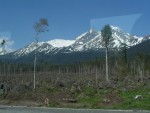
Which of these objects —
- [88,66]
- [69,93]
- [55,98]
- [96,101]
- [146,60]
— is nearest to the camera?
[96,101]

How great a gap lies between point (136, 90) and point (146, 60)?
7607cm

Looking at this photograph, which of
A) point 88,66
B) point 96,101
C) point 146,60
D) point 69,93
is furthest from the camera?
point 88,66

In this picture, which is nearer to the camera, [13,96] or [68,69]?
[13,96]

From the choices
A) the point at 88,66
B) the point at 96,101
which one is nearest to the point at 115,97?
the point at 96,101

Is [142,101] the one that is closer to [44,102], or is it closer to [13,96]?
[44,102]

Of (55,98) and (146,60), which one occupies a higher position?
(146,60)

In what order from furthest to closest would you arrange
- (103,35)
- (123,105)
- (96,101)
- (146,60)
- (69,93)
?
(146,60)
(103,35)
(69,93)
(96,101)
(123,105)

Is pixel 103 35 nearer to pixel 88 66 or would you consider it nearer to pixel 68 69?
pixel 88 66

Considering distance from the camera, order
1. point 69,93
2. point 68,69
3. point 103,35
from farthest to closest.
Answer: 1. point 68,69
2. point 103,35
3. point 69,93

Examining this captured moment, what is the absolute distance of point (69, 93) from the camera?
149 feet

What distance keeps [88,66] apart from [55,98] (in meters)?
120

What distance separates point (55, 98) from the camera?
42312 mm

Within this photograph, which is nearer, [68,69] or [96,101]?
[96,101]

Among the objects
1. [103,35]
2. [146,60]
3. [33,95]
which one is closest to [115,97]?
[33,95]
